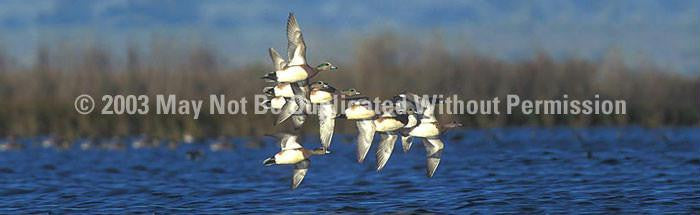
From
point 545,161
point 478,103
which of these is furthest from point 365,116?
point 478,103

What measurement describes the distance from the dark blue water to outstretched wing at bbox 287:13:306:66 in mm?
3241

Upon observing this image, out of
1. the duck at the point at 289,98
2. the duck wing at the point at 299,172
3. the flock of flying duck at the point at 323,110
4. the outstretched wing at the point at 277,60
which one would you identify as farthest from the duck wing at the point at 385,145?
→ the outstretched wing at the point at 277,60

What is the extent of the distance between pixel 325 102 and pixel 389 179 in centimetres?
648

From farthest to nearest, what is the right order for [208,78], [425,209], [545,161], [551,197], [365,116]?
[208,78] → [545,161] → [551,197] → [425,209] → [365,116]

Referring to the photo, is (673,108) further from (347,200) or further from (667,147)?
(347,200)

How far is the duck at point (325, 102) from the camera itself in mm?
11392

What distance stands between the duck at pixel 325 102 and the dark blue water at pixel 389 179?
2.54 meters

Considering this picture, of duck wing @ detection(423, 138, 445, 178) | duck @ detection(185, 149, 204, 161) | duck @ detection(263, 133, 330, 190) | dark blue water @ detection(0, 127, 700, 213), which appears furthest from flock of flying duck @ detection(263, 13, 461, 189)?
duck @ detection(185, 149, 204, 161)

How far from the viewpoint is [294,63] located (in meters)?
11.3

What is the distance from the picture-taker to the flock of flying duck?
11.4 meters

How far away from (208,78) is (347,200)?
19.9 metres

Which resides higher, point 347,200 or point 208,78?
point 208,78

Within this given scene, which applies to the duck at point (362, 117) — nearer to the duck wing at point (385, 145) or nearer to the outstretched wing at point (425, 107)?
the duck wing at point (385, 145)

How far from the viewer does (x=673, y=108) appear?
1175 inches
